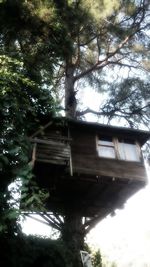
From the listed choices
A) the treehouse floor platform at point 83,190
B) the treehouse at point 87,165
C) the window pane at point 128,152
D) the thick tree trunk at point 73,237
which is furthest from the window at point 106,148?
the thick tree trunk at point 73,237

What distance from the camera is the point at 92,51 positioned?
20703mm

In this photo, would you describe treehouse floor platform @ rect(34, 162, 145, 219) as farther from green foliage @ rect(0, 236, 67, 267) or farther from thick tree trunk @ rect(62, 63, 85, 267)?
green foliage @ rect(0, 236, 67, 267)

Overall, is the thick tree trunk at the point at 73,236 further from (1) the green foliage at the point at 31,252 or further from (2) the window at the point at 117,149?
(2) the window at the point at 117,149

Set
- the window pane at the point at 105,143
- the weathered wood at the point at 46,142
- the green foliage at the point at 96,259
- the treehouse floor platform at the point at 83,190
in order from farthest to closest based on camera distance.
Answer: the window pane at the point at 105,143
the green foliage at the point at 96,259
the treehouse floor platform at the point at 83,190
the weathered wood at the point at 46,142

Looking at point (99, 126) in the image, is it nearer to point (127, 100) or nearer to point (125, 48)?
point (127, 100)

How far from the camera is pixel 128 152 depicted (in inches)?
616

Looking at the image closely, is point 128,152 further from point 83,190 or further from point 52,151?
point 52,151

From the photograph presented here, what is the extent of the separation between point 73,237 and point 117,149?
413cm

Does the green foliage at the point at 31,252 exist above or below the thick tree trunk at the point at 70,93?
below

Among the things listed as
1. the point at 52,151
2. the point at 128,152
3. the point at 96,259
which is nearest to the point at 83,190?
the point at 52,151

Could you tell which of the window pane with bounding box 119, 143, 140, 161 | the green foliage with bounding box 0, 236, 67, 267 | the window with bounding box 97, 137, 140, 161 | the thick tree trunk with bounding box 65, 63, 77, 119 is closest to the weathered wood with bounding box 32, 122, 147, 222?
the window with bounding box 97, 137, 140, 161

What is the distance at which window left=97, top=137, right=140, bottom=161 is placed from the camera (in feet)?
50.2

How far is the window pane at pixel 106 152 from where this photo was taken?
1523cm

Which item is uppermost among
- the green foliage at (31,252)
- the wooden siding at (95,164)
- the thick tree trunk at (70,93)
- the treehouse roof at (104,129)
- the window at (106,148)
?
the thick tree trunk at (70,93)
